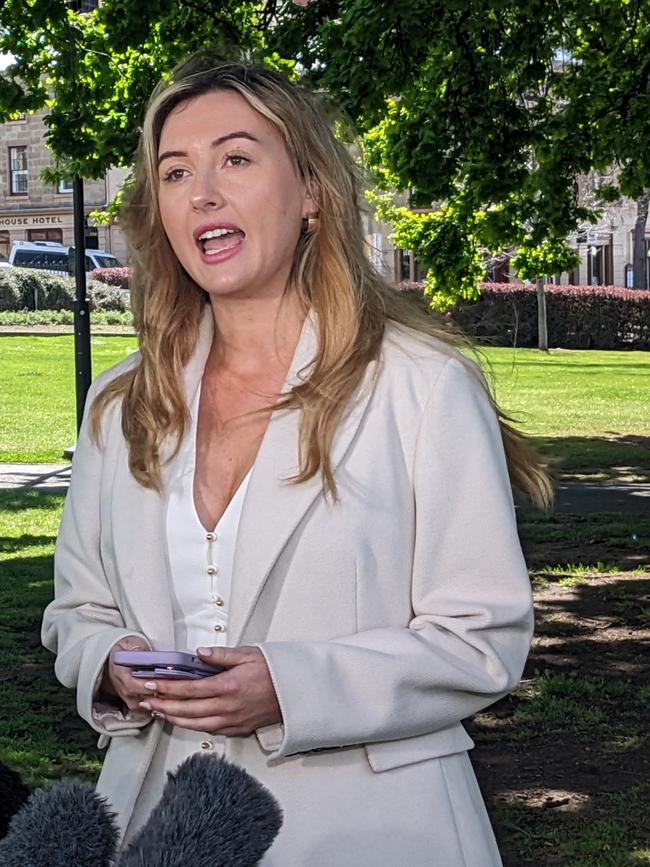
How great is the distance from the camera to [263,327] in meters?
2.33

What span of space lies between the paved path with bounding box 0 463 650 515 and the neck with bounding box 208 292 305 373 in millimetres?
10868

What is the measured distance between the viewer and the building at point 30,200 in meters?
63.1

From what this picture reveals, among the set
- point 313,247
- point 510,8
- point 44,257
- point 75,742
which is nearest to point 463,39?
point 510,8

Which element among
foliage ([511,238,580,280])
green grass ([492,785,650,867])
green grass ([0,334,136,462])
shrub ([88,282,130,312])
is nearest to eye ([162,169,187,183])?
green grass ([492,785,650,867])

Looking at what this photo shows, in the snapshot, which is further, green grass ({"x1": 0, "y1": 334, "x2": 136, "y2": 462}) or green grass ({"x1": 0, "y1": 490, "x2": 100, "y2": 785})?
green grass ({"x1": 0, "y1": 334, "x2": 136, "y2": 462})

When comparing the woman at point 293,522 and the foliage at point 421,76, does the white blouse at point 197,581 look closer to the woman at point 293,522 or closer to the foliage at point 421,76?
the woman at point 293,522

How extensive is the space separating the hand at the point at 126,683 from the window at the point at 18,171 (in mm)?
64391

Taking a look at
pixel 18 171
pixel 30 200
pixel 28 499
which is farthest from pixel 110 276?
pixel 28 499

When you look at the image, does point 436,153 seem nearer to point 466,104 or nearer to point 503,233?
point 466,104

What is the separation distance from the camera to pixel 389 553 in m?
2.07

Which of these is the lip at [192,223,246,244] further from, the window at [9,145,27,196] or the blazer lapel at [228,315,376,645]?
the window at [9,145,27,196]

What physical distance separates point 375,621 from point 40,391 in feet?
79.1

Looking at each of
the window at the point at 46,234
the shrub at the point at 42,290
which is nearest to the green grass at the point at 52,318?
the shrub at the point at 42,290

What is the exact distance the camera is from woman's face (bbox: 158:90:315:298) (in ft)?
7.35
